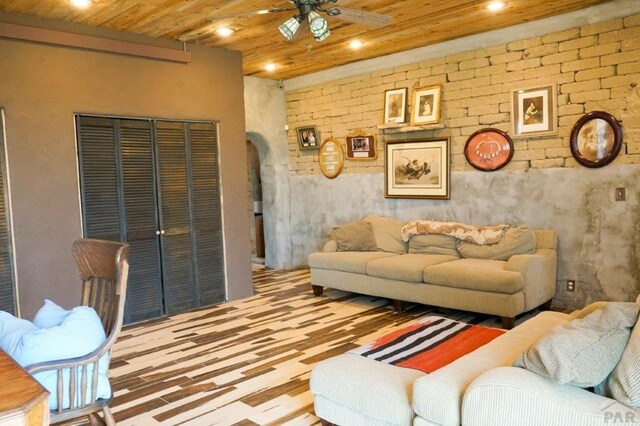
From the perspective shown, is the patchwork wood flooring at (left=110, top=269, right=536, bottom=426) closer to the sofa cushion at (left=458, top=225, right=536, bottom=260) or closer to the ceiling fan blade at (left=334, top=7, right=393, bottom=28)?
the sofa cushion at (left=458, top=225, right=536, bottom=260)

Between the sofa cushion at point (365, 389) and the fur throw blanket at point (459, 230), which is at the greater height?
the fur throw blanket at point (459, 230)

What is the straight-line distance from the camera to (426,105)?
5.65 m

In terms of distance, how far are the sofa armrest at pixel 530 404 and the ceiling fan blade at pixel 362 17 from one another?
2.39m

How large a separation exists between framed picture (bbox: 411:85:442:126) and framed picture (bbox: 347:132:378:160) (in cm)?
72

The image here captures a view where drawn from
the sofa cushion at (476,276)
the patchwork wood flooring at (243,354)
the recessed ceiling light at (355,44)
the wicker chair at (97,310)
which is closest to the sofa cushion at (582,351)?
the patchwork wood flooring at (243,354)

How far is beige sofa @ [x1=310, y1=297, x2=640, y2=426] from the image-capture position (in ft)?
5.77

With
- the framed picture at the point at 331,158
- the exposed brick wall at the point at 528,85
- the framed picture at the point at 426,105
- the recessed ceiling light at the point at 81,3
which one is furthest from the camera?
→ the framed picture at the point at 331,158

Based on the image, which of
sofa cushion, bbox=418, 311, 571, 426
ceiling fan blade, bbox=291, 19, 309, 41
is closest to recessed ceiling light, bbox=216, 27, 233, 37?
ceiling fan blade, bbox=291, 19, 309, 41

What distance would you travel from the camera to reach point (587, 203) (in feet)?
15.1

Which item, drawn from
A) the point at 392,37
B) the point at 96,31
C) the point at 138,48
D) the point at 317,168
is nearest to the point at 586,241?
the point at 392,37

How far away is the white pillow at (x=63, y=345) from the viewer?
→ 1921mm

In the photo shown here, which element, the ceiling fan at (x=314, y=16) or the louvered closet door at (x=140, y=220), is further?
the louvered closet door at (x=140, y=220)

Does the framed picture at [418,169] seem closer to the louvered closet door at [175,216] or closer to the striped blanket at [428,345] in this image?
the louvered closet door at [175,216]

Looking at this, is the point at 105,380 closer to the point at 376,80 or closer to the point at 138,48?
the point at 138,48
